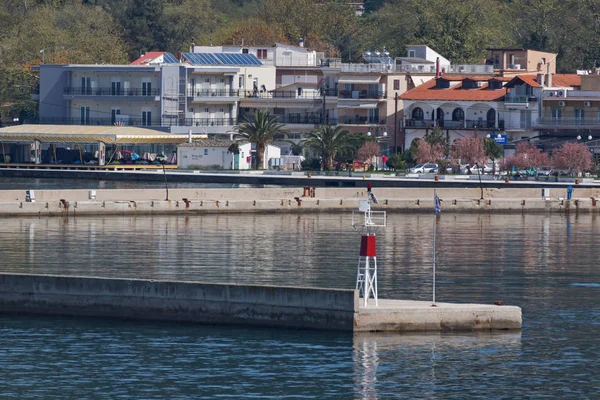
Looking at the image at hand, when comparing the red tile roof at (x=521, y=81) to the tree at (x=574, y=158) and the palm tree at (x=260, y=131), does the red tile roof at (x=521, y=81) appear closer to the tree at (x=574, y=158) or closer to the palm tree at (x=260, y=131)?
the tree at (x=574, y=158)

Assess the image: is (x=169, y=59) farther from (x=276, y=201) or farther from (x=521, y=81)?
(x=276, y=201)

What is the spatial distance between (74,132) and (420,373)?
88964mm

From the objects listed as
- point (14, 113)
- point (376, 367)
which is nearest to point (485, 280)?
point (376, 367)

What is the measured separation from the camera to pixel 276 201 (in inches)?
3334

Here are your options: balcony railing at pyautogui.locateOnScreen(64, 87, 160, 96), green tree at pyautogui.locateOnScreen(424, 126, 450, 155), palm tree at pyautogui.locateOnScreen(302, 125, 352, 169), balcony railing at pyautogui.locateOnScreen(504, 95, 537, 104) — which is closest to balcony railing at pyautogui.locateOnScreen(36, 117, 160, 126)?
balcony railing at pyautogui.locateOnScreen(64, 87, 160, 96)

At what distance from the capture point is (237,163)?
384 feet

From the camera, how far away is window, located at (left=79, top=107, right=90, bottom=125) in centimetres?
12825

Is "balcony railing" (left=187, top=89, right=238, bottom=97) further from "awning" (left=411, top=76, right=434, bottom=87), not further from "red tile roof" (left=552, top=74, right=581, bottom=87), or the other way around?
"red tile roof" (left=552, top=74, right=581, bottom=87)

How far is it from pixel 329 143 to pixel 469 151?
38.3 ft

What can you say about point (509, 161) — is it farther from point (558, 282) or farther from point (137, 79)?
point (558, 282)

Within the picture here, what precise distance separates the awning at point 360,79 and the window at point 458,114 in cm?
881

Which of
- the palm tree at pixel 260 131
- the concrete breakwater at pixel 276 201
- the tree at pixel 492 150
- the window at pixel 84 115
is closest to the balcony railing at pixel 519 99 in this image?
the tree at pixel 492 150

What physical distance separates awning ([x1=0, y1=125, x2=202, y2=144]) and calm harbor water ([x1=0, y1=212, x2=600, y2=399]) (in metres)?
54.9

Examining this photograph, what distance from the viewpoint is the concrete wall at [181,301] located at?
127 feet
